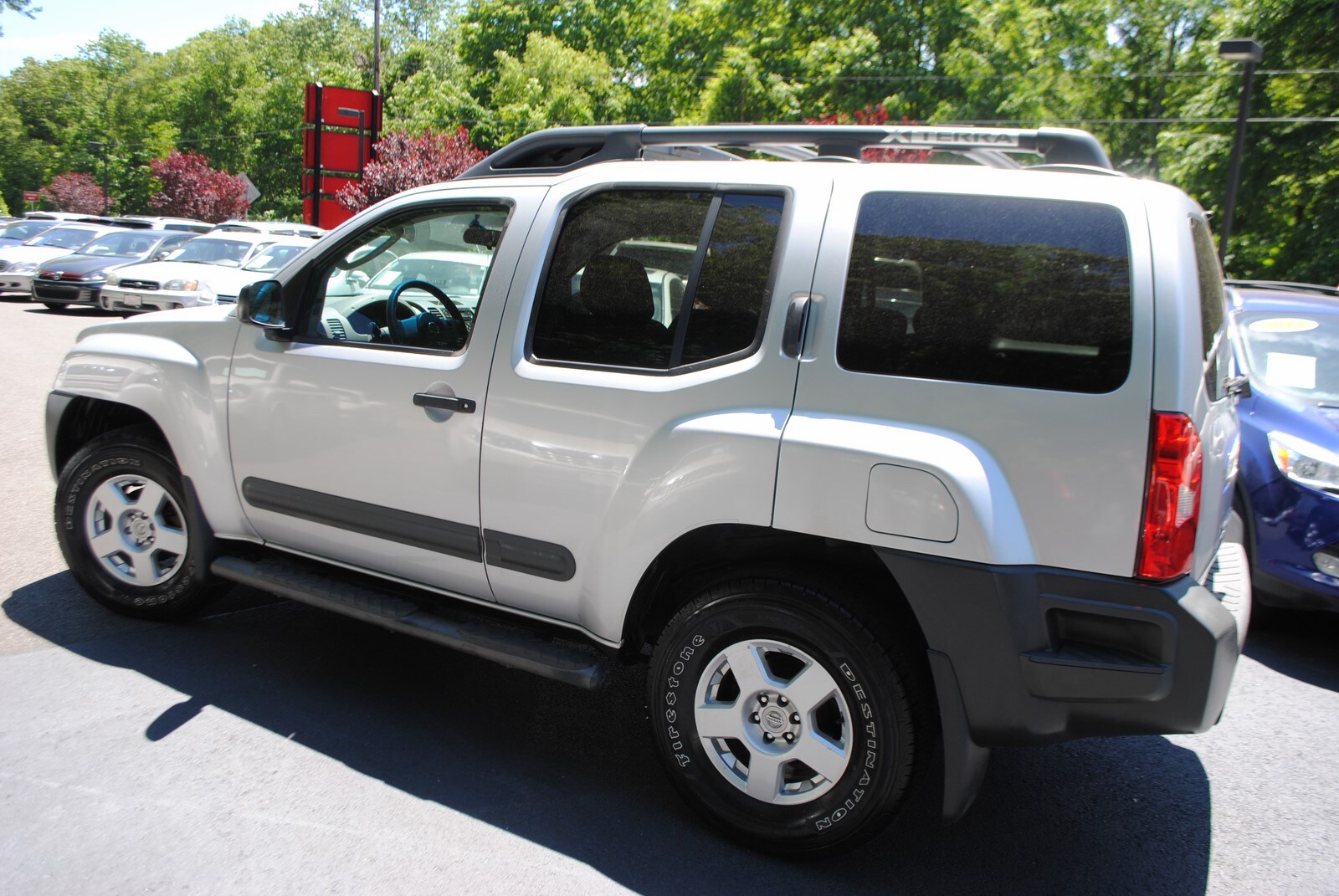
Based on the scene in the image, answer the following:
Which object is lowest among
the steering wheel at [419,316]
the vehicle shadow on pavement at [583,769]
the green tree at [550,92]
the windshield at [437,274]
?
the vehicle shadow on pavement at [583,769]

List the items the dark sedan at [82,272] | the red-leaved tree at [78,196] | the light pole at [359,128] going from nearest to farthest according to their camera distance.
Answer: the dark sedan at [82,272] < the light pole at [359,128] < the red-leaved tree at [78,196]

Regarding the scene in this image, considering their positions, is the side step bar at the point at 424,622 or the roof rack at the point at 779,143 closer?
the roof rack at the point at 779,143

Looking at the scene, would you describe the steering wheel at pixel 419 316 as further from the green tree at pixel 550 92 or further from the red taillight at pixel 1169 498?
the green tree at pixel 550 92

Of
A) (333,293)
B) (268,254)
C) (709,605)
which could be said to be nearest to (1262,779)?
(709,605)

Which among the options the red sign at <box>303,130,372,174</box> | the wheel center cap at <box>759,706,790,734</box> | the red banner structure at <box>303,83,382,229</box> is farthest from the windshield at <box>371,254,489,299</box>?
the red sign at <box>303,130,372,174</box>

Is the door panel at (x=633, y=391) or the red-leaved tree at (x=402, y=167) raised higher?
the red-leaved tree at (x=402, y=167)

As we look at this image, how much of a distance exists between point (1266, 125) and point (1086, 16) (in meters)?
13.5

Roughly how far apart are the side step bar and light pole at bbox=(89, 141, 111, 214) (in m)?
61.0

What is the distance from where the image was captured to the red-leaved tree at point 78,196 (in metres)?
54.2

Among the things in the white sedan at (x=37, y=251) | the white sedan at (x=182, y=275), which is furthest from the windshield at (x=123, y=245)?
the white sedan at (x=182, y=275)

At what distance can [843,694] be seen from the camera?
2811mm

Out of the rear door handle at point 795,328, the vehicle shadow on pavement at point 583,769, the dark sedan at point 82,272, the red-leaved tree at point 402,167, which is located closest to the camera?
the rear door handle at point 795,328

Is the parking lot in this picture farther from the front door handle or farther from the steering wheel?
the steering wheel

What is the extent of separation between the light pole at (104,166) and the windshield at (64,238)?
3966 cm
